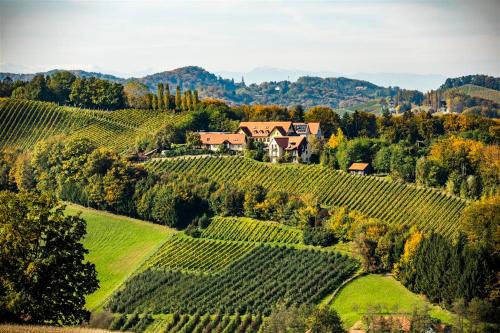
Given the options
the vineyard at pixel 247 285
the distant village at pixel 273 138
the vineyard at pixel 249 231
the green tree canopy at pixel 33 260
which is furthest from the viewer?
the distant village at pixel 273 138

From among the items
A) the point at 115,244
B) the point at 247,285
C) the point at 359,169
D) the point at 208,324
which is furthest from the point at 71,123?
the point at 208,324

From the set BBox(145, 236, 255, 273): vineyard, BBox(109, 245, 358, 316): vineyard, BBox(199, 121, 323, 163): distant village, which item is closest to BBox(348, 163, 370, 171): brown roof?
BBox(199, 121, 323, 163): distant village

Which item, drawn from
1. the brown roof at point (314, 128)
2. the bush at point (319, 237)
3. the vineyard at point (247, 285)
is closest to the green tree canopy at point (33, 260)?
the vineyard at point (247, 285)

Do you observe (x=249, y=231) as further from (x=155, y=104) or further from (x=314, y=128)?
(x=155, y=104)

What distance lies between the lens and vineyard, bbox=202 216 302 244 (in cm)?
5459

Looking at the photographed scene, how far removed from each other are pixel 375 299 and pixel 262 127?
4001cm

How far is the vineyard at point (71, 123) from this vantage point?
81.6 meters

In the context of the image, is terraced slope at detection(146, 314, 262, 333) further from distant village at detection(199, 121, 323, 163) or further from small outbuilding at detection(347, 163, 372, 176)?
distant village at detection(199, 121, 323, 163)

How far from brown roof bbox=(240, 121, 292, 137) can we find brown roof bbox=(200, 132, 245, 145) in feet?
12.9

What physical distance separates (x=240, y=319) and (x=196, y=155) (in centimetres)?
3138

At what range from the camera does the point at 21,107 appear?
287 feet

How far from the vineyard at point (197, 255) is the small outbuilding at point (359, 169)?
15445 mm

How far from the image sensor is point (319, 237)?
52406 millimetres

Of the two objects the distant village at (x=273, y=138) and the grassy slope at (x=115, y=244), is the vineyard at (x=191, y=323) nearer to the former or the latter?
the grassy slope at (x=115, y=244)
